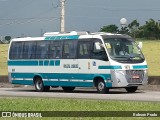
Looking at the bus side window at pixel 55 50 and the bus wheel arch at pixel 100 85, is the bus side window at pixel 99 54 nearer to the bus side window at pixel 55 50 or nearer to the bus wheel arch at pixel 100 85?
the bus wheel arch at pixel 100 85

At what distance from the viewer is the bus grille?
93.0ft

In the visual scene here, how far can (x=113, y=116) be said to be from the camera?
1491cm

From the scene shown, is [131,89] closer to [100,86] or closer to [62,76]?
[100,86]

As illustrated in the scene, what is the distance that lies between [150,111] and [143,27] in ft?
303

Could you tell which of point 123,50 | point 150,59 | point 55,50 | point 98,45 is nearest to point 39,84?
point 55,50

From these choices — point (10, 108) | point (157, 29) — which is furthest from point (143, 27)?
point (10, 108)

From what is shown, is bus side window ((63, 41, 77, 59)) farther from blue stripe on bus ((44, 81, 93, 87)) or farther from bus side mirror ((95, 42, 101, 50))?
bus side mirror ((95, 42, 101, 50))

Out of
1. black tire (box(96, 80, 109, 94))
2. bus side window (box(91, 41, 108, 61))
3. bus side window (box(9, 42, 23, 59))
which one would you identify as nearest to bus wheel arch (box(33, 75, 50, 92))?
bus side window (box(9, 42, 23, 59))

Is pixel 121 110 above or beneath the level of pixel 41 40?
beneath

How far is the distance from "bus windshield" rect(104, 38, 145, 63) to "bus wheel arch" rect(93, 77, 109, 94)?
1349 millimetres

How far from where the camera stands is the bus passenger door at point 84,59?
29.3 meters

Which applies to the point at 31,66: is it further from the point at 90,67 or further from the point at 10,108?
the point at 10,108

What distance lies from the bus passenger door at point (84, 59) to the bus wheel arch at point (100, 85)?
1.33 feet

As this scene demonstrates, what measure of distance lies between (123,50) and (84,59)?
2075mm
